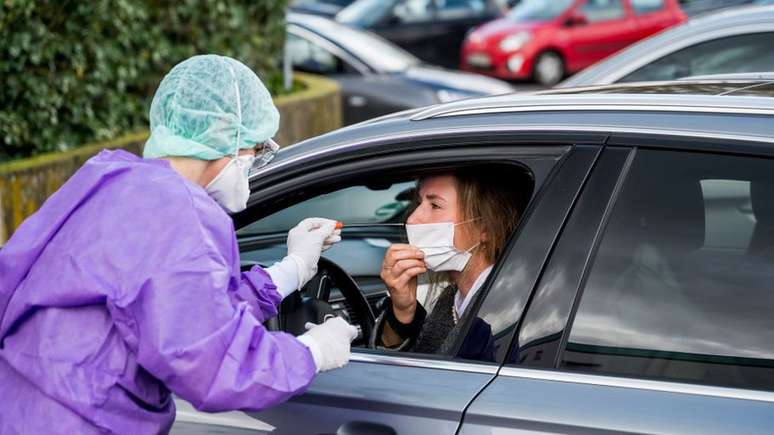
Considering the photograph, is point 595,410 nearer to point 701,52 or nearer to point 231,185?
point 231,185

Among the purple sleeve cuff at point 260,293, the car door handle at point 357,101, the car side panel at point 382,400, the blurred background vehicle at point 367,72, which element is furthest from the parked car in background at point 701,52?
the car door handle at point 357,101

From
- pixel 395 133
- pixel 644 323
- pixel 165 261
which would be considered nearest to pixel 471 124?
pixel 395 133

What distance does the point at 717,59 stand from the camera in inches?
234

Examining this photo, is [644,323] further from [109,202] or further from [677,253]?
[109,202]

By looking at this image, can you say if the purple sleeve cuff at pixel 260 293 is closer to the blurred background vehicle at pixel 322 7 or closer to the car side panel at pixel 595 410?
the car side panel at pixel 595 410

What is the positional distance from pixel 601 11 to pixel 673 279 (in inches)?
612

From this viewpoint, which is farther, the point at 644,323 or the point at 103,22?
the point at 103,22

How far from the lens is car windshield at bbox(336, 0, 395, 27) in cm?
1831

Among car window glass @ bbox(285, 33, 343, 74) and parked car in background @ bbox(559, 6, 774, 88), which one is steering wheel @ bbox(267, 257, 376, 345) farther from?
car window glass @ bbox(285, 33, 343, 74)

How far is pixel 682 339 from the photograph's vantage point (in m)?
2.55

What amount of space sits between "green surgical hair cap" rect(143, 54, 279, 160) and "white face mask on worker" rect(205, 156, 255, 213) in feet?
0.12

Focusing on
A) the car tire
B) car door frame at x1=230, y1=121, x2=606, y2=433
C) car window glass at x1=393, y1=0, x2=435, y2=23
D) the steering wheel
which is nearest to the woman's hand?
the steering wheel

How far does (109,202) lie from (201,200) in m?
0.17

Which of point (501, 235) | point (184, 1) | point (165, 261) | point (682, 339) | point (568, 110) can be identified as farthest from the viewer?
point (184, 1)
